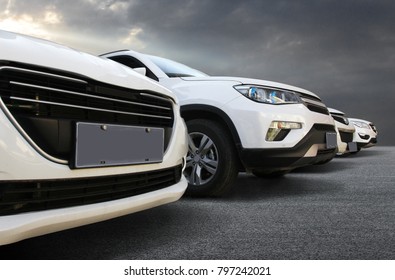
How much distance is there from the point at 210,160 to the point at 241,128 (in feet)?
1.36

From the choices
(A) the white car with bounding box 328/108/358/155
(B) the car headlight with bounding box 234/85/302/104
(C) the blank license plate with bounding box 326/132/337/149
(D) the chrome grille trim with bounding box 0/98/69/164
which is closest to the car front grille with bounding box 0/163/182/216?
(D) the chrome grille trim with bounding box 0/98/69/164

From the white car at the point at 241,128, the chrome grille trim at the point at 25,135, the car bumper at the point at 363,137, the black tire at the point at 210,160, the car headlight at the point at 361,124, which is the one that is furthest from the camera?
the car headlight at the point at 361,124

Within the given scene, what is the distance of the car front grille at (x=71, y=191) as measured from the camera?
162 cm

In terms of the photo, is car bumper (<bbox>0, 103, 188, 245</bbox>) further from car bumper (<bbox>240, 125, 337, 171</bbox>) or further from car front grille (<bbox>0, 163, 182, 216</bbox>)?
car bumper (<bbox>240, 125, 337, 171</bbox>)

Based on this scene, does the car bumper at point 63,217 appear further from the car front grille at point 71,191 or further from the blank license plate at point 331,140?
the blank license plate at point 331,140

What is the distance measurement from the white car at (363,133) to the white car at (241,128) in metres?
5.84

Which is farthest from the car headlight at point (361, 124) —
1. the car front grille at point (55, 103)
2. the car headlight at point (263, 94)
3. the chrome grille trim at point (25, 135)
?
the chrome grille trim at point (25, 135)

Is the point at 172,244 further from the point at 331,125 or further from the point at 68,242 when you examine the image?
the point at 331,125

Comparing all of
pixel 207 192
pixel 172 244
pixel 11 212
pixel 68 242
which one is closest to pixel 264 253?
pixel 172 244

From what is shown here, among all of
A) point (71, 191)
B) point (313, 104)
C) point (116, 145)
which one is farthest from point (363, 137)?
point (71, 191)

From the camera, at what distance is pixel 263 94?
3.56m

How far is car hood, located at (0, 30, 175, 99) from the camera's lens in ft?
5.46

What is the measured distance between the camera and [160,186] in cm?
251

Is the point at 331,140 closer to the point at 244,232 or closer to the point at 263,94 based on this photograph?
the point at 263,94
